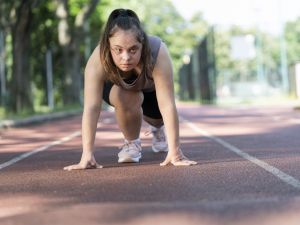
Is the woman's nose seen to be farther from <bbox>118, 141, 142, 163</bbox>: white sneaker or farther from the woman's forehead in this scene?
<bbox>118, 141, 142, 163</bbox>: white sneaker

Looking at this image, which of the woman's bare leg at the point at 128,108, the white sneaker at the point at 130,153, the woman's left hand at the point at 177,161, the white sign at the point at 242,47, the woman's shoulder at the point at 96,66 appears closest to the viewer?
the woman's shoulder at the point at 96,66

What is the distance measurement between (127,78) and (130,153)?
903mm

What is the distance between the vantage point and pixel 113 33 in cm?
617

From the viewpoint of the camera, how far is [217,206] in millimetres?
4219

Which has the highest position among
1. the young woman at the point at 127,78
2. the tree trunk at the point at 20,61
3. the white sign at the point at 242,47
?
the young woman at the point at 127,78

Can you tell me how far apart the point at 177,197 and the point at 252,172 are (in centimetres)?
143

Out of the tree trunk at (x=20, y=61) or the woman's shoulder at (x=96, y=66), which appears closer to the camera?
the woman's shoulder at (x=96, y=66)

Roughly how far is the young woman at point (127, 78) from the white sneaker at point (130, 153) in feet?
0.88

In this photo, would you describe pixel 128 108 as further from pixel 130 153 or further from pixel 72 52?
pixel 72 52

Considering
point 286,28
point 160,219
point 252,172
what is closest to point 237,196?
point 160,219

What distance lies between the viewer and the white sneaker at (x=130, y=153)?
287 inches

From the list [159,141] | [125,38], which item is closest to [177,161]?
[125,38]

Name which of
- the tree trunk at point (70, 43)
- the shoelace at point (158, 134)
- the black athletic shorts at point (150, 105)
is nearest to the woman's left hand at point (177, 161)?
the black athletic shorts at point (150, 105)

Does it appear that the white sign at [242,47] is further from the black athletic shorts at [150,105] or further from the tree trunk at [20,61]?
the black athletic shorts at [150,105]
